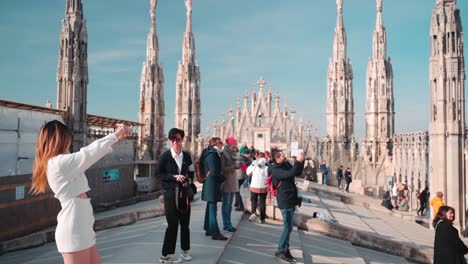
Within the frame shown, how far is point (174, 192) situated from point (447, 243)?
149 inches

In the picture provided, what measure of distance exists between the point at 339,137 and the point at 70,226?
92.9 ft

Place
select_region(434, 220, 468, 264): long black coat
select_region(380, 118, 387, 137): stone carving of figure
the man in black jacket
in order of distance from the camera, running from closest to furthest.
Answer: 1. the man in black jacket
2. select_region(434, 220, 468, 264): long black coat
3. select_region(380, 118, 387, 137): stone carving of figure

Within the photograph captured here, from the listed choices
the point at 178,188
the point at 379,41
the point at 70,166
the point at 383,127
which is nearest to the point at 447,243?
the point at 178,188

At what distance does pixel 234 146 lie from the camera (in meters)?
7.51

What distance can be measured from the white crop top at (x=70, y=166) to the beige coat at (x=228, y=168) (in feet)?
15.2

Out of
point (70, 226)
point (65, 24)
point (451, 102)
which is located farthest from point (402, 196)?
point (70, 226)

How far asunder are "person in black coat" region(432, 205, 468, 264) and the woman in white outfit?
4.76 metres

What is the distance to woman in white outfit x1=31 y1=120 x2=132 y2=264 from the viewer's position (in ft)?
8.84

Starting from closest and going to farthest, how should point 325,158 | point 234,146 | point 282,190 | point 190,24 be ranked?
point 282,190 → point 234,146 → point 325,158 → point 190,24

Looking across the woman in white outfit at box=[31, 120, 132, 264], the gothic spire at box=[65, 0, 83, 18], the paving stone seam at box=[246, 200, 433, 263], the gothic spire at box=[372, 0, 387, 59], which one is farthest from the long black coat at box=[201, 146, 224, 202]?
the gothic spire at box=[372, 0, 387, 59]

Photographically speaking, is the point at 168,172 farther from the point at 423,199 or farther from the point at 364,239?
the point at 423,199

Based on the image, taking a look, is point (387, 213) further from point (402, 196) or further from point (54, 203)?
point (54, 203)

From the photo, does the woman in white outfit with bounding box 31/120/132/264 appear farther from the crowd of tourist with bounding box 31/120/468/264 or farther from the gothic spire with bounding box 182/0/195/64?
the gothic spire with bounding box 182/0/195/64

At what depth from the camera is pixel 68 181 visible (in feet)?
9.06
